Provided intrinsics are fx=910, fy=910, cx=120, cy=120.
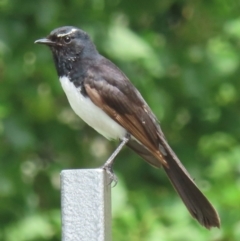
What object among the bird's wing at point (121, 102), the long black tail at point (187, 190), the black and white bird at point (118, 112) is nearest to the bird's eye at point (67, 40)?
the black and white bird at point (118, 112)

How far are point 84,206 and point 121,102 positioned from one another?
1552mm

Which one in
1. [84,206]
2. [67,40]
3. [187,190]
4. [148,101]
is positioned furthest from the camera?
[148,101]

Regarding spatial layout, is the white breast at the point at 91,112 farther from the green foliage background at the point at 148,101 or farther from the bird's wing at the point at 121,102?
the green foliage background at the point at 148,101

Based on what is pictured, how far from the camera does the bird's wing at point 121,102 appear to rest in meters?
4.84

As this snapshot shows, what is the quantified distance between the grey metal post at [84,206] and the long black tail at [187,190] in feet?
3.72

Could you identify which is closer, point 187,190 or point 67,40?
point 187,190

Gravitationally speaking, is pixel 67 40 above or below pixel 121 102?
above

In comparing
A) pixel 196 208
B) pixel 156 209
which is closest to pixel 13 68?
pixel 156 209

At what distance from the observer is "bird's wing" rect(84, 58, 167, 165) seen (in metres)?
4.84

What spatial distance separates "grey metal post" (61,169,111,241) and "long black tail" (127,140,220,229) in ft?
3.72

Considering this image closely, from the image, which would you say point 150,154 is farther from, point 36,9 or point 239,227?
point 36,9

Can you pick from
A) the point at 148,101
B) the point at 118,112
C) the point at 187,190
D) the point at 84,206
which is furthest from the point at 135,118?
the point at 148,101

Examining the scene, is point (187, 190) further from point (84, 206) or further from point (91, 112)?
point (84, 206)

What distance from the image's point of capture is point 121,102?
4883 millimetres
